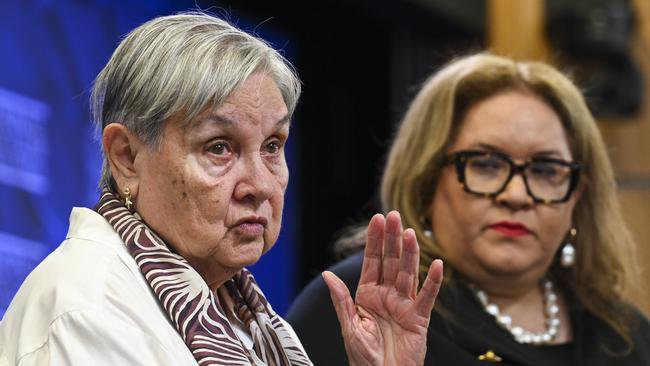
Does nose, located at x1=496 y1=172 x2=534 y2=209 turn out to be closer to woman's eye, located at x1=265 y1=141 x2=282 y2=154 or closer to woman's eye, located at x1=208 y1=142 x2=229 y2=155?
woman's eye, located at x1=265 y1=141 x2=282 y2=154

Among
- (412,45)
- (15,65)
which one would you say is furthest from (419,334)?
(412,45)

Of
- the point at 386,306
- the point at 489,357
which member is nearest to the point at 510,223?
the point at 489,357

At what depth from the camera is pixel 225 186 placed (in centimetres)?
222

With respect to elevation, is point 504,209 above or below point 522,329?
above

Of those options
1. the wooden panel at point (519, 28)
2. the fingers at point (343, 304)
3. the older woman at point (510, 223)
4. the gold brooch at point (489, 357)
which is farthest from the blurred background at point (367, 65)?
the fingers at point (343, 304)

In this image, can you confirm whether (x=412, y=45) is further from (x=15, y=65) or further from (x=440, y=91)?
(x=440, y=91)

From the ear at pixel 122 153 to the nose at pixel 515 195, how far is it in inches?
48.2

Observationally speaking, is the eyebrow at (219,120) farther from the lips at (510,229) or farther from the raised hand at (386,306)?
the lips at (510,229)

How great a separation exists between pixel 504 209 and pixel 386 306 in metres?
0.89

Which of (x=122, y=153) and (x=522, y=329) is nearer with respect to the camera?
(x=122, y=153)

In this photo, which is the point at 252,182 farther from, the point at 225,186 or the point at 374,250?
the point at 374,250

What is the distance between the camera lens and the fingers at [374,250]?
2322mm

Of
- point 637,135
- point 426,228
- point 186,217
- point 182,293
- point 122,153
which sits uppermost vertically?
point 122,153

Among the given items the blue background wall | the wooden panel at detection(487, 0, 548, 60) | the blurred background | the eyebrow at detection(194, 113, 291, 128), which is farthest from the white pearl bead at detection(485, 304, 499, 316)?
the wooden panel at detection(487, 0, 548, 60)
